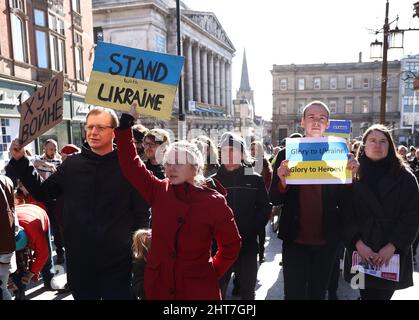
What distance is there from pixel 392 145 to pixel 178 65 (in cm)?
187

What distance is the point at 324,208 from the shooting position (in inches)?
110

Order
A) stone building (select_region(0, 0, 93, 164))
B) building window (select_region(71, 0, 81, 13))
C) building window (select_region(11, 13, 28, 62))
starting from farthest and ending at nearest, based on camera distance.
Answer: building window (select_region(71, 0, 81, 13)) → building window (select_region(11, 13, 28, 62)) → stone building (select_region(0, 0, 93, 164))

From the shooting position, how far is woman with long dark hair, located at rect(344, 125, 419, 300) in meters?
2.70

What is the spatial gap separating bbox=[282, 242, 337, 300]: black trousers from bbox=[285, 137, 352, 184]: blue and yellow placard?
563 mm

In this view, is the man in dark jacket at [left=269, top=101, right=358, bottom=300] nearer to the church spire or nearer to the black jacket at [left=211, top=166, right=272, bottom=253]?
the black jacket at [left=211, top=166, right=272, bottom=253]

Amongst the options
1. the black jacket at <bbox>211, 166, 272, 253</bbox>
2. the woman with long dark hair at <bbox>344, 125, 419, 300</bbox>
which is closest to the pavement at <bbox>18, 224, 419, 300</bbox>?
the black jacket at <bbox>211, 166, 272, 253</bbox>

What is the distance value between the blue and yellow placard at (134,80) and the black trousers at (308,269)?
1554 mm

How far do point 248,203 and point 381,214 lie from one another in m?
1.12

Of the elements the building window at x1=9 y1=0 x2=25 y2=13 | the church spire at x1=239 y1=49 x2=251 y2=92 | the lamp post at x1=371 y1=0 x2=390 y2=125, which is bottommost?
the lamp post at x1=371 y1=0 x2=390 y2=125

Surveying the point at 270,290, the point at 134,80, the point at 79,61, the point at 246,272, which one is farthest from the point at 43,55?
the point at 246,272

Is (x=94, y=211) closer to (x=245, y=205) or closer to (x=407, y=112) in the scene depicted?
(x=245, y=205)

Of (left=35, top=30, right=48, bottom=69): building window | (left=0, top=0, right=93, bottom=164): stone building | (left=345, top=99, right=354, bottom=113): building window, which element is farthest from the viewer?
(left=345, top=99, right=354, bottom=113): building window
